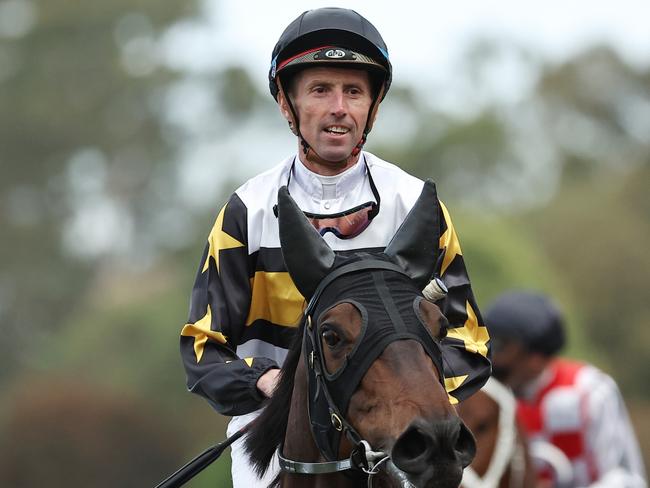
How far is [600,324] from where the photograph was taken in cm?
2955

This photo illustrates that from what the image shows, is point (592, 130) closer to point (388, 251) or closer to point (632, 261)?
point (632, 261)

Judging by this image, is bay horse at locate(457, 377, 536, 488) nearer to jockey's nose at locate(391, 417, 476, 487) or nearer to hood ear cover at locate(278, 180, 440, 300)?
hood ear cover at locate(278, 180, 440, 300)

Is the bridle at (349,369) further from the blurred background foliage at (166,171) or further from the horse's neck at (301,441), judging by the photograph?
the blurred background foliage at (166,171)

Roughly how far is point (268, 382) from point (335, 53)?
1.04 metres

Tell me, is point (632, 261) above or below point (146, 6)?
below

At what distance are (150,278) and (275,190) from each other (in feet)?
113

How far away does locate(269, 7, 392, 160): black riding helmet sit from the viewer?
13.3 feet

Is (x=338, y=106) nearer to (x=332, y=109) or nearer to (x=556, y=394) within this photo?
(x=332, y=109)

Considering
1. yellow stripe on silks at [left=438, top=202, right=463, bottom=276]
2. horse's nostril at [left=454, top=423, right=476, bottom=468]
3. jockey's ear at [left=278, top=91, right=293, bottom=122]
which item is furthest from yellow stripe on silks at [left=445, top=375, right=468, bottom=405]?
Result: jockey's ear at [left=278, top=91, right=293, bottom=122]

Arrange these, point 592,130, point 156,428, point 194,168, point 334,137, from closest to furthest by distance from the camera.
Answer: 1. point 334,137
2. point 156,428
3. point 194,168
4. point 592,130

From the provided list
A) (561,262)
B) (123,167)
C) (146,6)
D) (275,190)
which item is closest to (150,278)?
(123,167)

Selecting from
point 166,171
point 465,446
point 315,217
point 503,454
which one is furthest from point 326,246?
point 166,171

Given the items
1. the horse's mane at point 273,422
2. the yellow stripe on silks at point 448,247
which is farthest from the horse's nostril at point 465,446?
the yellow stripe on silks at point 448,247

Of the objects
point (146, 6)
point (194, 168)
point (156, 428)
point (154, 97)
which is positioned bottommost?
point (156, 428)
